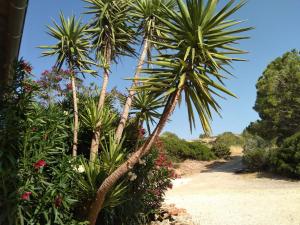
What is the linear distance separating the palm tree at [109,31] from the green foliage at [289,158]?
11.7 meters

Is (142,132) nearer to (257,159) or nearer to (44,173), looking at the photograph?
(44,173)

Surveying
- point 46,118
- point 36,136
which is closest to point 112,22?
point 46,118

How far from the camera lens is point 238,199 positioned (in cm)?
1267

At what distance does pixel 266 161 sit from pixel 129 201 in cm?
1378

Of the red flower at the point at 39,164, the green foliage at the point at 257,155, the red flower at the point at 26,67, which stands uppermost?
the red flower at the point at 26,67

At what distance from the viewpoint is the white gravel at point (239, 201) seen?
376 inches

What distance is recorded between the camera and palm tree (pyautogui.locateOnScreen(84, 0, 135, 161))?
26.3 ft

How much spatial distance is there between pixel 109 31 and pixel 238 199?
786cm

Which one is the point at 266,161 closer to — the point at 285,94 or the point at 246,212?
the point at 285,94

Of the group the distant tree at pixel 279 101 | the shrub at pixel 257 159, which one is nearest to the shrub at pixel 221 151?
the distant tree at pixel 279 101

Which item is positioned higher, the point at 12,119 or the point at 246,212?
the point at 12,119

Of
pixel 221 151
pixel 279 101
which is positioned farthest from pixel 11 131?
pixel 221 151

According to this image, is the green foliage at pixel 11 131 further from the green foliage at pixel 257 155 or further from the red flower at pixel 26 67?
the green foliage at pixel 257 155

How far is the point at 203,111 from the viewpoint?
531cm
